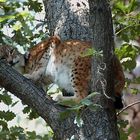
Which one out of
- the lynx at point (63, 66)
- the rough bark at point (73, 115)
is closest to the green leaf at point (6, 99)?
the lynx at point (63, 66)

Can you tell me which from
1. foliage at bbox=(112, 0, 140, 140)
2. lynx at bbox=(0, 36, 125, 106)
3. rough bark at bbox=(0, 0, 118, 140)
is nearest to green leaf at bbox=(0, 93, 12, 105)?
lynx at bbox=(0, 36, 125, 106)

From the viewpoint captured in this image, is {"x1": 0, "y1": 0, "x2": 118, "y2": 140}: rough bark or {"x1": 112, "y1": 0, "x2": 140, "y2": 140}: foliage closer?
{"x1": 0, "y1": 0, "x2": 118, "y2": 140}: rough bark

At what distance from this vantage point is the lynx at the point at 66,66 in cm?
381

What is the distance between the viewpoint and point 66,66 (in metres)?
4.10

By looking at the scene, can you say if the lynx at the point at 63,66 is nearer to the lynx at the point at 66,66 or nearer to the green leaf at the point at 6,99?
the lynx at the point at 66,66

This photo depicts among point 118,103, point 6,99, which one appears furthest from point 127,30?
point 6,99

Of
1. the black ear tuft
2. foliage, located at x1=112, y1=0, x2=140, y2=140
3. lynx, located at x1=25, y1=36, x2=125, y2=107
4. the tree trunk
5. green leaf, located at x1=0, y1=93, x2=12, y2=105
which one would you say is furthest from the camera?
green leaf, located at x1=0, y1=93, x2=12, y2=105

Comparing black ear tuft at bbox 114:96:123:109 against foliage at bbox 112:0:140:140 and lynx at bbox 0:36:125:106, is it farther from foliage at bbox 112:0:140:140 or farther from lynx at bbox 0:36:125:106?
foliage at bbox 112:0:140:140

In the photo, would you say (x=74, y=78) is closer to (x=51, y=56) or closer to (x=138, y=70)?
(x=51, y=56)

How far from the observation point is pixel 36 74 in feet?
14.4

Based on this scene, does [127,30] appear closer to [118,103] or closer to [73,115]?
[118,103]

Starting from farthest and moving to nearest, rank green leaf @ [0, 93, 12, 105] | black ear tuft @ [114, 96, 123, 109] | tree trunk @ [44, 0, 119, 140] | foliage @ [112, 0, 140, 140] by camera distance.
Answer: green leaf @ [0, 93, 12, 105]
foliage @ [112, 0, 140, 140]
black ear tuft @ [114, 96, 123, 109]
tree trunk @ [44, 0, 119, 140]

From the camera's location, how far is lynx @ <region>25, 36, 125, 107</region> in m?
3.81

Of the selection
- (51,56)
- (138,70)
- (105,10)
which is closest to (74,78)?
(51,56)
